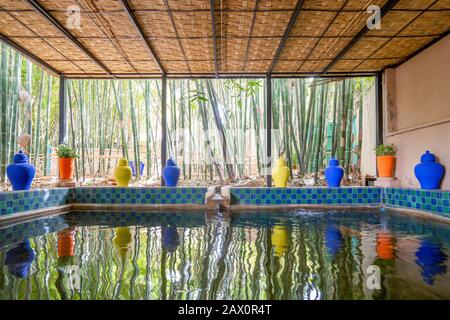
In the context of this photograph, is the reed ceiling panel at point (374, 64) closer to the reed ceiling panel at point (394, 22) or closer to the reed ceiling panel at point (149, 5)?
the reed ceiling panel at point (394, 22)

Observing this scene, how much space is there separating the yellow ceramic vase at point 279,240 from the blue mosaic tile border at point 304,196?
75.7 inches

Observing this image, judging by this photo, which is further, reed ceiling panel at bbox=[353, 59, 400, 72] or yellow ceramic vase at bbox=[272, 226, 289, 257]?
reed ceiling panel at bbox=[353, 59, 400, 72]

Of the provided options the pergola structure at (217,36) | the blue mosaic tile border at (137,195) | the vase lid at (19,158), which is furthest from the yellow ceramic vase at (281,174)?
the vase lid at (19,158)

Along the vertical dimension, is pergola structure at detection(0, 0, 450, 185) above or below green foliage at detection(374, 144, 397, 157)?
above

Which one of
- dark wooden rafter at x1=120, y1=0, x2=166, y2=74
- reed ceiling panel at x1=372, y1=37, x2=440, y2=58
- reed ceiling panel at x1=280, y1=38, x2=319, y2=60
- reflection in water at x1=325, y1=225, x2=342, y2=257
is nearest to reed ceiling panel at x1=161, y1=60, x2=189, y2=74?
dark wooden rafter at x1=120, y1=0, x2=166, y2=74

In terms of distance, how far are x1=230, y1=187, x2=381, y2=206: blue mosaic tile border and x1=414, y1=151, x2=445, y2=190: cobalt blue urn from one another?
810 mm

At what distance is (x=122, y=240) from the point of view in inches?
101

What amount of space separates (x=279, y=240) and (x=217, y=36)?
320 cm

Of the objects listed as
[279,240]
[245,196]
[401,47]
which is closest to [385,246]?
[279,240]

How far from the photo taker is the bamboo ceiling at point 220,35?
12.1 feet

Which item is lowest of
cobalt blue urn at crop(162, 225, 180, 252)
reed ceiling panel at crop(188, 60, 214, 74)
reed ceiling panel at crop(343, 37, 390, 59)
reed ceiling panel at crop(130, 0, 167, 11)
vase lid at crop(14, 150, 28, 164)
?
cobalt blue urn at crop(162, 225, 180, 252)

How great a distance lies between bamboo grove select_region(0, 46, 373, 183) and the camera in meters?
6.38

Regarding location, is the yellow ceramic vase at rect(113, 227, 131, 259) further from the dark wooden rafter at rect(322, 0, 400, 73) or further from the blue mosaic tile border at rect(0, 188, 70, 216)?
the dark wooden rafter at rect(322, 0, 400, 73)
